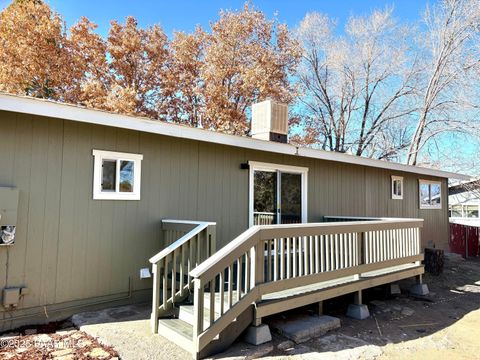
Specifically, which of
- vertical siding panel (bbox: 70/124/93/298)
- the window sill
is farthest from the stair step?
the window sill

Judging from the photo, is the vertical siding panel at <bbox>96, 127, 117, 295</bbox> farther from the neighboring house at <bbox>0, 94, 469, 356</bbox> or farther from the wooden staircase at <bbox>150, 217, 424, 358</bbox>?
the wooden staircase at <bbox>150, 217, 424, 358</bbox>

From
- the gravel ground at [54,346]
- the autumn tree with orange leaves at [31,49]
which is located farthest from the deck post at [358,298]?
the autumn tree with orange leaves at [31,49]

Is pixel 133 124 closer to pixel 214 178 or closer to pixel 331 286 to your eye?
pixel 214 178

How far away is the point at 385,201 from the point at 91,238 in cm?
758

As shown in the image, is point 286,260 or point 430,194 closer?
point 286,260

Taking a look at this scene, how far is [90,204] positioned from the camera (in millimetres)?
4719

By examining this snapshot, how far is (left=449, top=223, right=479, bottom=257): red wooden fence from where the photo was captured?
43.2ft

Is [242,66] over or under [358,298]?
over

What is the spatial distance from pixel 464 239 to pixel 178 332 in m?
13.0

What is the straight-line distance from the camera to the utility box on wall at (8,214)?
13.0 ft

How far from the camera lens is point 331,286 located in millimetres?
4879

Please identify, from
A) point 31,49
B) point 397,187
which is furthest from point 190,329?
point 31,49

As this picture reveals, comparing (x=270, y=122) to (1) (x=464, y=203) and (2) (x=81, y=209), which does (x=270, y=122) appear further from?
(1) (x=464, y=203)

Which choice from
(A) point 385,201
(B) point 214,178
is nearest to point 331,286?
(B) point 214,178
